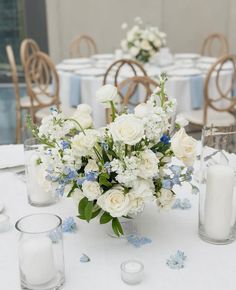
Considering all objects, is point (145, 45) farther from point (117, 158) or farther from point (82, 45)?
point (117, 158)

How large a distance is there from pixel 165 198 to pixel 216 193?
116 mm

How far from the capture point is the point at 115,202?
0.94 m

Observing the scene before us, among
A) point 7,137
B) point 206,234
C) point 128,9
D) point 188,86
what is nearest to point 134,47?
point 188,86

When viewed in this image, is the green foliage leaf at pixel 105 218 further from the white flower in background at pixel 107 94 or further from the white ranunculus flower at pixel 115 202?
the white flower in background at pixel 107 94

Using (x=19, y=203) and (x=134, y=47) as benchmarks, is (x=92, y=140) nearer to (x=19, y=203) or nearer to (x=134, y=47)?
(x=19, y=203)

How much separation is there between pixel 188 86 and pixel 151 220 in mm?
2211

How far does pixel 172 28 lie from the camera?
19.1ft

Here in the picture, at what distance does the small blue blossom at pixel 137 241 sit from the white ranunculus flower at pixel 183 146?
21 centimetres

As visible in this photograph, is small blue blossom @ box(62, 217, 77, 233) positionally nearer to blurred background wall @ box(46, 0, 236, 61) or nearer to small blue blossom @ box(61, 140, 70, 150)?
small blue blossom @ box(61, 140, 70, 150)

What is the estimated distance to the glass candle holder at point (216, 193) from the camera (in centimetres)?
99

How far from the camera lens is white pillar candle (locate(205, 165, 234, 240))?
99 centimetres

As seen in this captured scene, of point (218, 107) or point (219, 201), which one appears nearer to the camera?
point (219, 201)

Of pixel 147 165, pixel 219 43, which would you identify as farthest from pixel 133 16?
pixel 147 165

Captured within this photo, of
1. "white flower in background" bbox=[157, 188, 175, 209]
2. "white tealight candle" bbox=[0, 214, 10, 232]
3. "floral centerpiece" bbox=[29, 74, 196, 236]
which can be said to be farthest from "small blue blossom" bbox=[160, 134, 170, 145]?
"white tealight candle" bbox=[0, 214, 10, 232]
